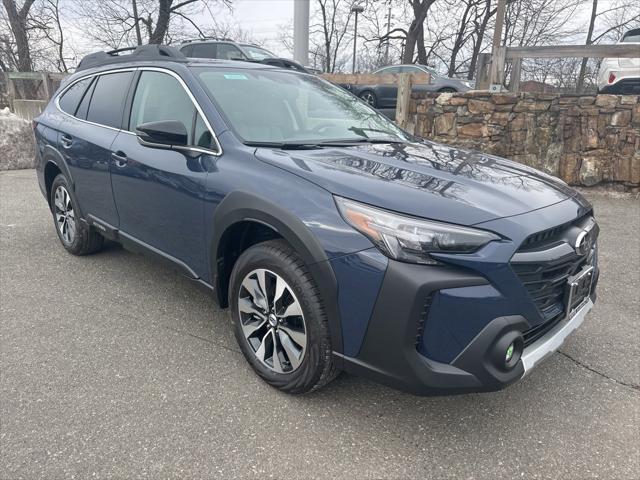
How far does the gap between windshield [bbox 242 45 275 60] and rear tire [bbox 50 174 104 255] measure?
6597 millimetres

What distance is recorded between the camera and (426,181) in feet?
7.25

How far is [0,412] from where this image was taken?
7.56 ft

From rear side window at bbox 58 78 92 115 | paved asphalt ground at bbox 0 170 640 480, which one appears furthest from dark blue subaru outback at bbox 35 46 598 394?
rear side window at bbox 58 78 92 115

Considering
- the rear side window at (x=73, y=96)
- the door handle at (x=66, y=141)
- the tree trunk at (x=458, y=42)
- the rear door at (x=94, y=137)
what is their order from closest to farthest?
the rear door at (x=94, y=137) < the door handle at (x=66, y=141) < the rear side window at (x=73, y=96) < the tree trunk at (x=458, y=42)

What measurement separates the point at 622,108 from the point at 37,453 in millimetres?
7782

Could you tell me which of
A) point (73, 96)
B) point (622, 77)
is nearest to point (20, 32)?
point (73, 96)

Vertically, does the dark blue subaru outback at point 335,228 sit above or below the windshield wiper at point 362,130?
below

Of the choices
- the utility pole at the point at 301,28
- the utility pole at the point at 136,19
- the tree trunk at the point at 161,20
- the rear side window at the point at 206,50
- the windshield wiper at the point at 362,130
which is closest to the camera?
the windshield wiper at the point at 362,130

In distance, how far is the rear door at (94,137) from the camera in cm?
354

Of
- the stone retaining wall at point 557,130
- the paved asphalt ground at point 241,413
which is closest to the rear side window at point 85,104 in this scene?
the paved asphalt ground at point 241,413

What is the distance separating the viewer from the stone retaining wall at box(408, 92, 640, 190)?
6.80 meters

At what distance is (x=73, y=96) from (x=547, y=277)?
4199 millimetres

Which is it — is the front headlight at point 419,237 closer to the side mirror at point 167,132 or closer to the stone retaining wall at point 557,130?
the side mirror at point 167,132

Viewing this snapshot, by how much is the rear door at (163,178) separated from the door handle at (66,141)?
33.8 inches
